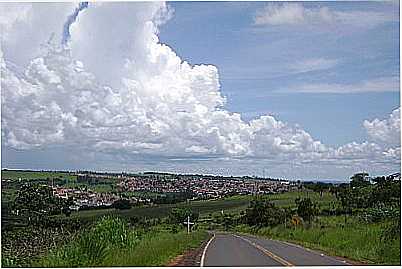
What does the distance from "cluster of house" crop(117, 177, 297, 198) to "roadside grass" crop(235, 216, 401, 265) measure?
3072 millimetres

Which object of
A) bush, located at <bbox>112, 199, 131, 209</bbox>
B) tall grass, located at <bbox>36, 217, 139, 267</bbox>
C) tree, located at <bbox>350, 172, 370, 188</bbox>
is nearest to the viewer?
tall grass, located at <bbox>36, 217, 139, 267</bbox>

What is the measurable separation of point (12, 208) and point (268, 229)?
1200 inches

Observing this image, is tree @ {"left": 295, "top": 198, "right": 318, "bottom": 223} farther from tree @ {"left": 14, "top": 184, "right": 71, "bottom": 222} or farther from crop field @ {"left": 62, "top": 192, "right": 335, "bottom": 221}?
tree @ {"left": 14, "top": 184, "right": 71, "bottom": 222}

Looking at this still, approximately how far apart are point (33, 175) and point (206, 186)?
12176 millimetres

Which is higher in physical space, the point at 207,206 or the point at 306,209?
the point at 306,209

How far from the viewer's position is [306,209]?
164 feet

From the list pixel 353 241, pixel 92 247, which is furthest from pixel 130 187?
pixel 92 247

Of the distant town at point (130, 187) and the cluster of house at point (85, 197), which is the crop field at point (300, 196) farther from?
the cluster of house at point (85, 197)

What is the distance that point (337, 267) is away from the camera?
705 inches

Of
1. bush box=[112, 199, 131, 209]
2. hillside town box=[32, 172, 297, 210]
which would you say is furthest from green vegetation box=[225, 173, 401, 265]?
bush box=[112, 199, 131, 209]

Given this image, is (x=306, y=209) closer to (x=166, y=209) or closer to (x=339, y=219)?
(x=339, y=219)

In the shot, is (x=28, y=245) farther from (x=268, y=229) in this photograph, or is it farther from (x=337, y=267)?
(x=268, y=229)

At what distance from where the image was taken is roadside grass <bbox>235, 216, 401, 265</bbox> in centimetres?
2019

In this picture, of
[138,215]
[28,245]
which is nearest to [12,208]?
[28,245]
